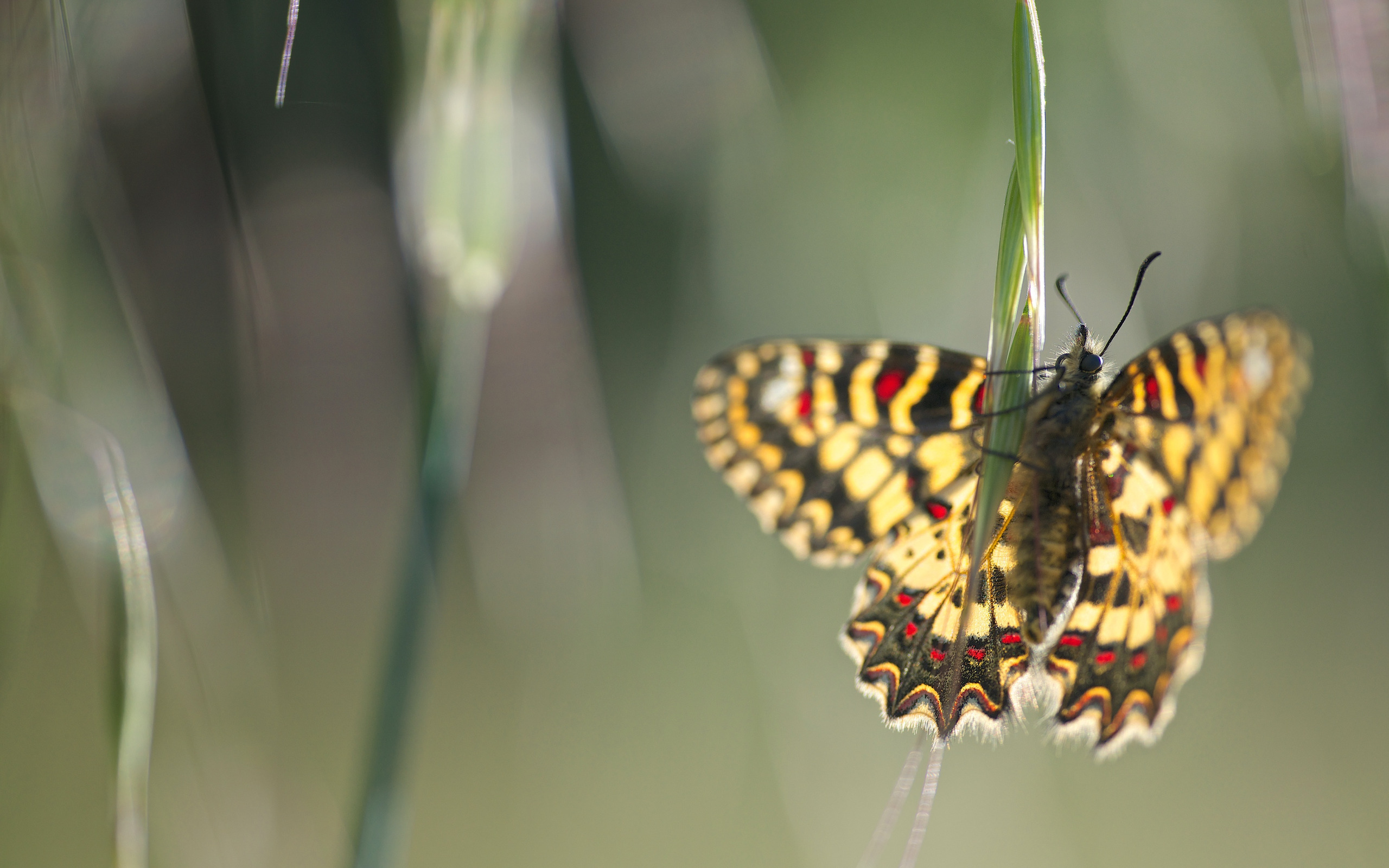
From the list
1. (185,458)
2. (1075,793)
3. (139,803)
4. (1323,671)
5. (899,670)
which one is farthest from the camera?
(1323,671)

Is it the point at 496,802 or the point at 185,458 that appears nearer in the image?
the point at 185,458

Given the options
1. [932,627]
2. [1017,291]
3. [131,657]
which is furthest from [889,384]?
[131,657]

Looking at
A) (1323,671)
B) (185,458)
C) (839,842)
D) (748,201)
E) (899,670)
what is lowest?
(1323,671)

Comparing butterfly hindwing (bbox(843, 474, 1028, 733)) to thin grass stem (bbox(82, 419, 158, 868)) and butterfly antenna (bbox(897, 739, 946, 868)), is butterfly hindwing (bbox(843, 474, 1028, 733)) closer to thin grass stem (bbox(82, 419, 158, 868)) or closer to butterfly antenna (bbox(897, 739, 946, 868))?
butterfly antenna (bbox(897, 739, 946, 868))

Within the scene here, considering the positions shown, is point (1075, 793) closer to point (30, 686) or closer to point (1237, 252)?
point (1237, 252)

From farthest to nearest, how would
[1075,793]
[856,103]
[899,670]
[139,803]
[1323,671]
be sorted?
[1323,671]
[1075,793]
[856,103]
[899,670]
[139,803]

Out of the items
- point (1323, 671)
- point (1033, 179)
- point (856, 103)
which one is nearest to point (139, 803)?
point (1033, 179)

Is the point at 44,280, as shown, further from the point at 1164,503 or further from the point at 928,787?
the point at 1164,503

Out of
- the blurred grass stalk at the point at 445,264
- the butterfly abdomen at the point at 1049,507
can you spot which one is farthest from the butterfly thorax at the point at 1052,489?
the blurred grass stalk at the point at 445,264
